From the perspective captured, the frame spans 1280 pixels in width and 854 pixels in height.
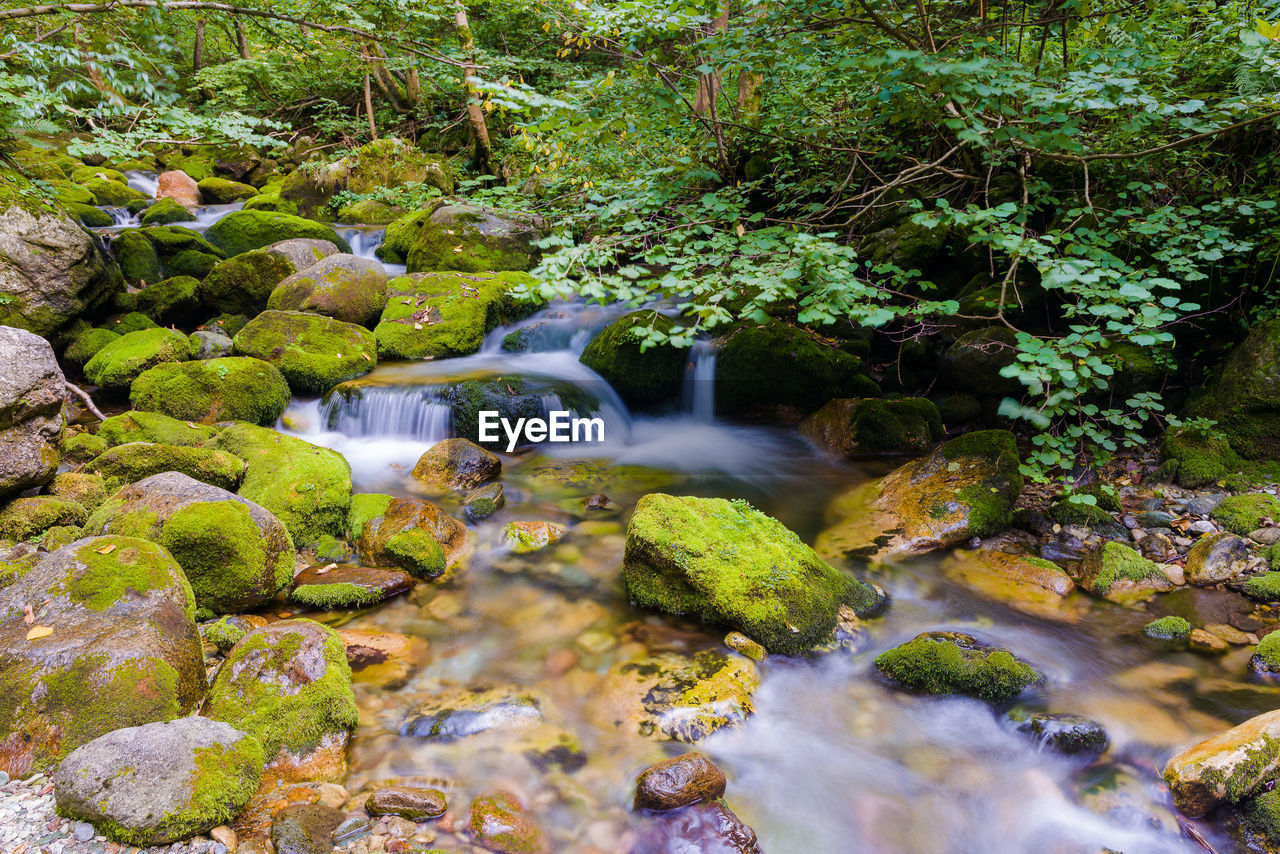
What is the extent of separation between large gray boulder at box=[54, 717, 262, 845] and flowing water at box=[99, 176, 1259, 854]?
2.19ft

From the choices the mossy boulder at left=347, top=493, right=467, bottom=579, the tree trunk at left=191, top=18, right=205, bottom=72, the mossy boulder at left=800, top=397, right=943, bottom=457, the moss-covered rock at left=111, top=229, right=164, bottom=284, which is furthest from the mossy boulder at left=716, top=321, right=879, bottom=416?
the tree trunk at left=191, top=18, right=205, bottom=72

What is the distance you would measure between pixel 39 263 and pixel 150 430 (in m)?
3.86

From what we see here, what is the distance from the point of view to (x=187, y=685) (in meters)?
2.94

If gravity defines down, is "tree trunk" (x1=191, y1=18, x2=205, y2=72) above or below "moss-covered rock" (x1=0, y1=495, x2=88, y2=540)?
above

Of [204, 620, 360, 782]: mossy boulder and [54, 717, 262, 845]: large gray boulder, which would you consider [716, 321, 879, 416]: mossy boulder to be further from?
[54, 717, 262, 845]: large gray boulder

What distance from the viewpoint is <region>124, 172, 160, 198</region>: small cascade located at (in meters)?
15.2

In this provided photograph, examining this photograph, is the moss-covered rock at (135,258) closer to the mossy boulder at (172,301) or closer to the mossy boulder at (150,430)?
the mossy boulder at (172,301)

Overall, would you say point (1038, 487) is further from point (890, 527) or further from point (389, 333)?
point (389, 333)

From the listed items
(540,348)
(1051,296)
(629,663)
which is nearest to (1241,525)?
(1051,296)

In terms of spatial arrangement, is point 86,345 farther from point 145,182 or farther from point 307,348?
point 145,182

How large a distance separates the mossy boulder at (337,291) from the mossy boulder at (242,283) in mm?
268

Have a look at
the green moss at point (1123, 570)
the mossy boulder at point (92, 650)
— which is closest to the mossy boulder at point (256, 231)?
the mossy boulder at point (92, 650)

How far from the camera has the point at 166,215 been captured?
1262 centimetres

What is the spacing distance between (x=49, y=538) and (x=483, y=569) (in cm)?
284
